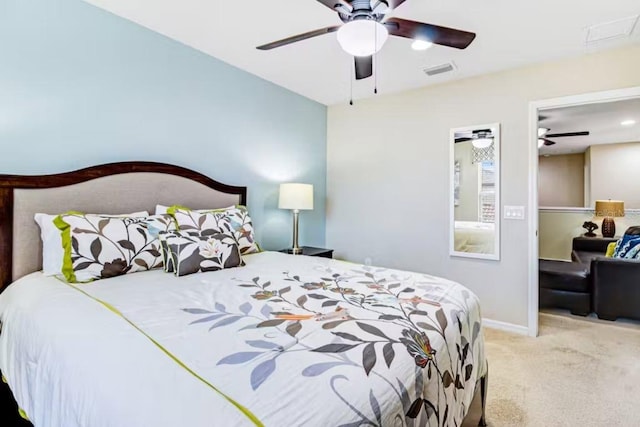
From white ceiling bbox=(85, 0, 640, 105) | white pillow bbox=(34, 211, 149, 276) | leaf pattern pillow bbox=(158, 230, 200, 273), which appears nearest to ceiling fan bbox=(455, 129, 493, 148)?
white ceiling bbox=(85, 0, 640, 105)

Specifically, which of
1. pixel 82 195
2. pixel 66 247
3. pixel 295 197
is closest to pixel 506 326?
pixel 295 197

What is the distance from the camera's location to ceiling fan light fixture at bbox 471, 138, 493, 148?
3245mm

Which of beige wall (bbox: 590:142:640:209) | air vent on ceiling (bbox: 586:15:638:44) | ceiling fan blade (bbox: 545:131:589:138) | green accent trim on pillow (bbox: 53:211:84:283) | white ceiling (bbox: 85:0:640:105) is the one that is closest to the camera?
green accent trim on pillow (bbox: 53:211:84:283)

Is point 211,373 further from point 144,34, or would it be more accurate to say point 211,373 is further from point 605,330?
point 605,330

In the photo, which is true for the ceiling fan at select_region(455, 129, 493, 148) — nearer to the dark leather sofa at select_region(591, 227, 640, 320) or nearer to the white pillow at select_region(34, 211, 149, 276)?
the dark leather sofa at select_region(591, 227, 640, 320)

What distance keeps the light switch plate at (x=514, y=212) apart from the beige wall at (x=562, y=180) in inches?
194

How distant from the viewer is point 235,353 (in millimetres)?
918

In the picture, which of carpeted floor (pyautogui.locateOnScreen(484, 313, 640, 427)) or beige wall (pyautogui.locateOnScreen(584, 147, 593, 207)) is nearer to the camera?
carpeted floor (pyautogui.locateOnScreen(484, 313, 640, 427))

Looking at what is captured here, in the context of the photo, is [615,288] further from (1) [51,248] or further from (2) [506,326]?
(1) [51,248]

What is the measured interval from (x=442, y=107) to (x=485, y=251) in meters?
1.56

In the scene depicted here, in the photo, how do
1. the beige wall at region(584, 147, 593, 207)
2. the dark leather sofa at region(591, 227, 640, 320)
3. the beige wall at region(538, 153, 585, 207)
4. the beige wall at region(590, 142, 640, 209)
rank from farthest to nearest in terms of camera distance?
the beige wall at region(538, 153, 585, 207) → the beige wall at region(584, 147, 593, 207) → the beige wall at region(590, 142, 640, 209) → the dark leather sofa at region(591, 227, 640, 320)

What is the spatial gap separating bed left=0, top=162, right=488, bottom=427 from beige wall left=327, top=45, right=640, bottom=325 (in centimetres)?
177

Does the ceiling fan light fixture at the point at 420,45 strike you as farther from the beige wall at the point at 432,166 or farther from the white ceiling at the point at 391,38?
the beige wall at the point at 432,166

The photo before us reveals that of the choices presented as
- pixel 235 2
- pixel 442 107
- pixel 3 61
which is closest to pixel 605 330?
pixel 442 107
